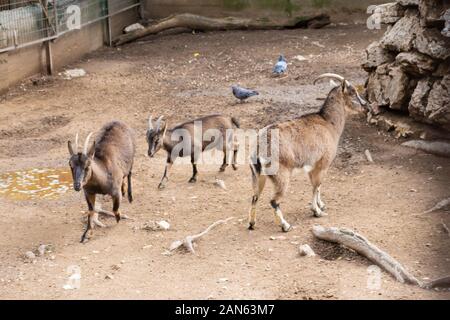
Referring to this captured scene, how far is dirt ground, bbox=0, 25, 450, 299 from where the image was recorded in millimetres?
6625

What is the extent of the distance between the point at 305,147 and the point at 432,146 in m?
2.39

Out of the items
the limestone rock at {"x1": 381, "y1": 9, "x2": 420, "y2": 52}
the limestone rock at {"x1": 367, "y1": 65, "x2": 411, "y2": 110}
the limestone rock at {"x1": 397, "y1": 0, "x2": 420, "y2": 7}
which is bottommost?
the limestone rock at {"x1": 367, "y1": 65, "x2": 411, "y2": 110}

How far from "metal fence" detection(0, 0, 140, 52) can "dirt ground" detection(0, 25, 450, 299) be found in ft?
2.67

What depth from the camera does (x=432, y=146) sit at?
31.6ft

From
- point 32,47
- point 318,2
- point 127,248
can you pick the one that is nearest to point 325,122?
point 127,248

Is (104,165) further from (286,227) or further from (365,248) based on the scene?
(365,248)

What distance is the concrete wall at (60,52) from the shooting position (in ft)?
43.7

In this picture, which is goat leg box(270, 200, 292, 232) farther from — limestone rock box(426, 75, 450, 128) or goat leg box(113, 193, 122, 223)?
limestone rock box(426, 75, 450, 128)

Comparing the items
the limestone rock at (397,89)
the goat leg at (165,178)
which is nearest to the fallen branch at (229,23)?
the limestone rock at (397,89)

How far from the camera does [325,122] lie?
331 inches

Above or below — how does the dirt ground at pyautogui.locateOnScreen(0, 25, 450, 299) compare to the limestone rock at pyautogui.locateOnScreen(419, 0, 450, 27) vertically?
below

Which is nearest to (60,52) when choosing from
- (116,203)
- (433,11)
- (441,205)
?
(116,203)

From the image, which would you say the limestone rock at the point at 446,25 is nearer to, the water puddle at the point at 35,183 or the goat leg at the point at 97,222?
the goat leg at the point at 97,222

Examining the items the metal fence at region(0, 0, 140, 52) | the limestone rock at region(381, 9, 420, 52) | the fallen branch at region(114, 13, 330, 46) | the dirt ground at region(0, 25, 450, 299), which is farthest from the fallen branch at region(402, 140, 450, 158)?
the fallen branch at region(114, 13, 330, 46)
